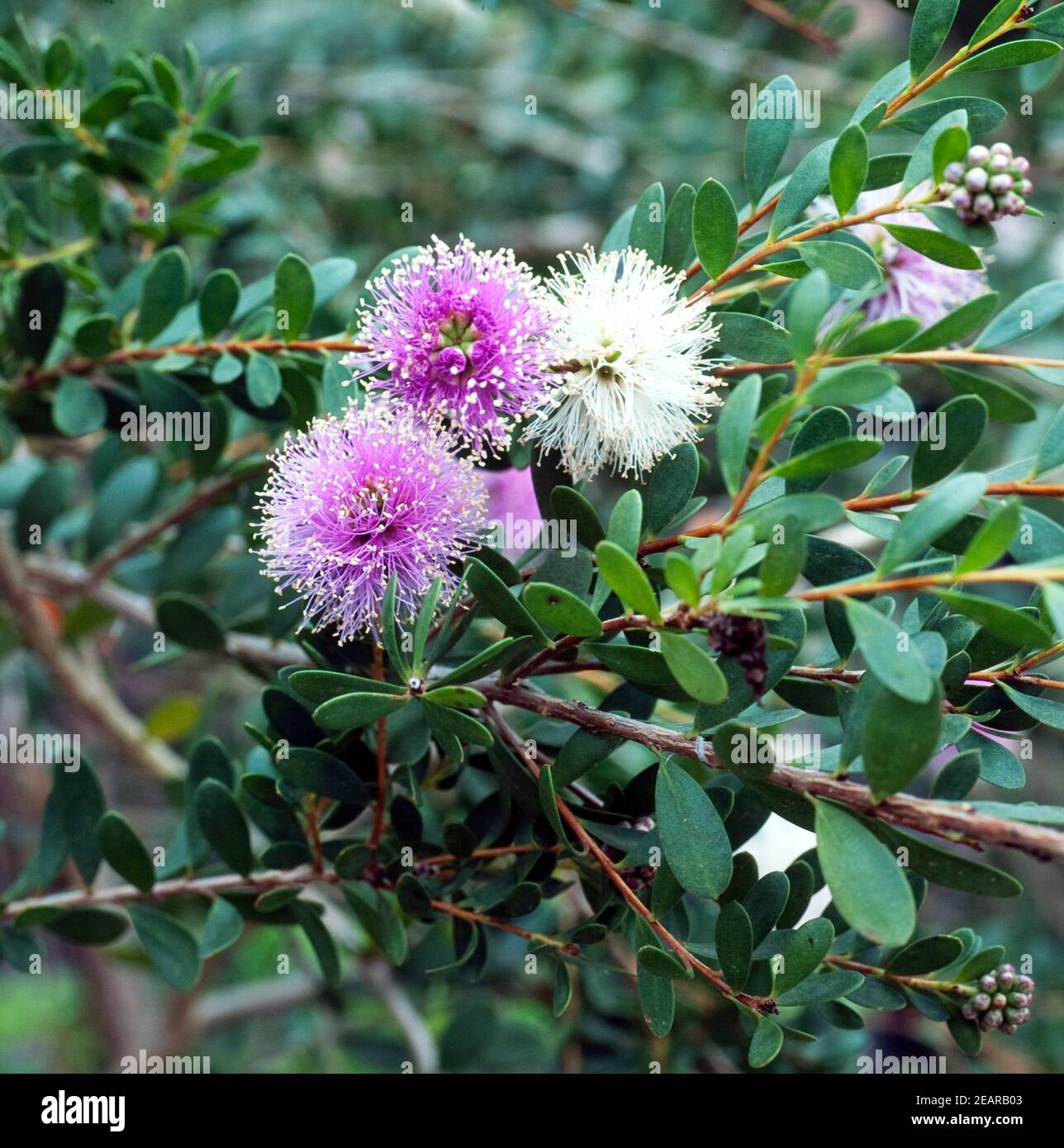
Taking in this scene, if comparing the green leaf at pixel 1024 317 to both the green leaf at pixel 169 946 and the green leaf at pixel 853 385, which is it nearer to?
the green leaf at pixel 853 385

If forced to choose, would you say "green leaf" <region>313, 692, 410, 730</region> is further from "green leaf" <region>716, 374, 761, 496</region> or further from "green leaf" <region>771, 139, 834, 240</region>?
"green leaf" <region>771, 139, 834, 240</region>

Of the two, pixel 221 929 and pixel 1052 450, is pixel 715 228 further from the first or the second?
pixel 221 929

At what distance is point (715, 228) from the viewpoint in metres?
0.68

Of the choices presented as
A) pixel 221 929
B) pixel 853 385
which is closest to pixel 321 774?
pixel 221 929

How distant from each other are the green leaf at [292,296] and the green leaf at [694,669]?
45 centimetres

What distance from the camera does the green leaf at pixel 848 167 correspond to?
2.10 feet

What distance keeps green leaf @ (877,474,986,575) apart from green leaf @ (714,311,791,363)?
0.20 meters

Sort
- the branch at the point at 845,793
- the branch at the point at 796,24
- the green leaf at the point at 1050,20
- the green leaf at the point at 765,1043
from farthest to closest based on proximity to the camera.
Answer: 1. the branch at the point at 796,24
2. the green leaf at the point at 1050,20
3. the green leaf at the point at 765,1043
4. the branch at the point at 845,793

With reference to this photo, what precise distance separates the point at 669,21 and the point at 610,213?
322 mm

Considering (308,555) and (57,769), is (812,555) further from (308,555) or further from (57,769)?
(57,769)

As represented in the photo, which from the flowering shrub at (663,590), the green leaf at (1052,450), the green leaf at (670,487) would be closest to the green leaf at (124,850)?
the flowering shrub at (663,590)

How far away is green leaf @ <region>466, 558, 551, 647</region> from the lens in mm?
619

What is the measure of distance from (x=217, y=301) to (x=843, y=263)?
53 cm

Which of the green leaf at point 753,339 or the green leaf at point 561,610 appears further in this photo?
the green leaf at point 753,339
